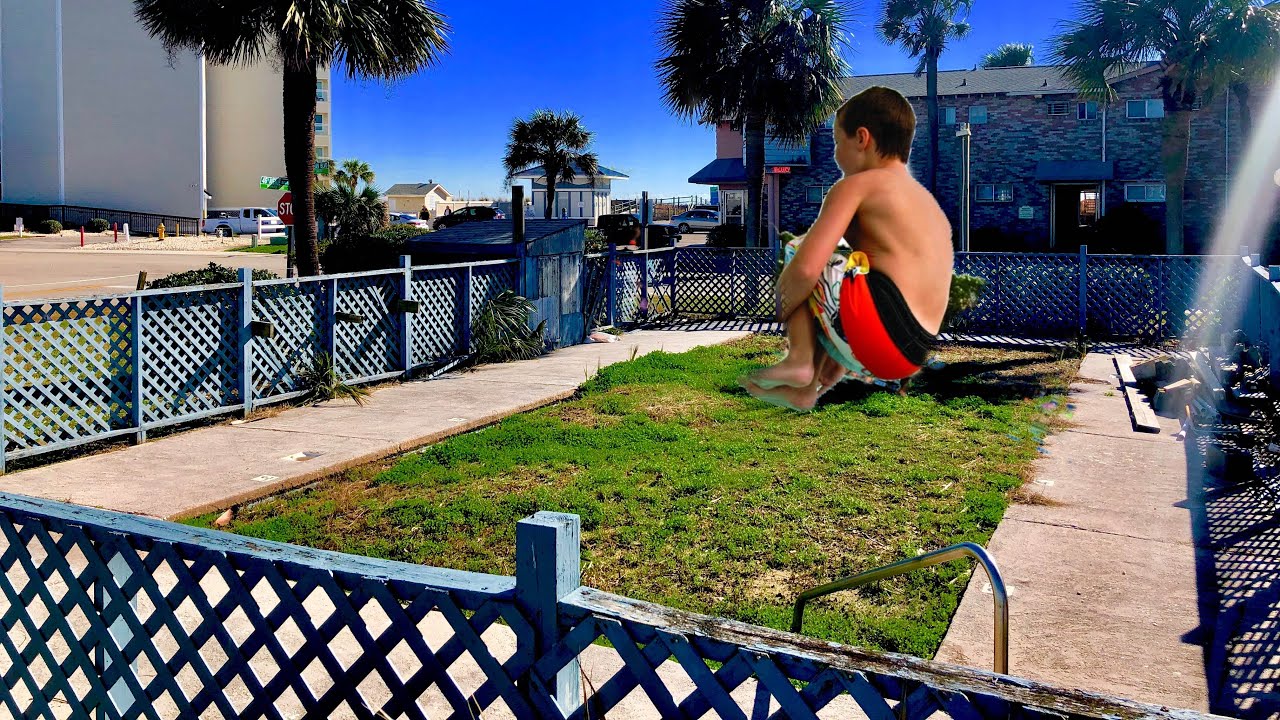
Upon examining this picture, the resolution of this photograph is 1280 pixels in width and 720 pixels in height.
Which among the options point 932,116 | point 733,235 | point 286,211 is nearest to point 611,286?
point 286,211

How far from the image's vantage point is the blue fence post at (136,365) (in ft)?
35.0

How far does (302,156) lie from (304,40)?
2060mm

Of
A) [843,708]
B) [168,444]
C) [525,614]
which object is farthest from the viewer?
[168,444]

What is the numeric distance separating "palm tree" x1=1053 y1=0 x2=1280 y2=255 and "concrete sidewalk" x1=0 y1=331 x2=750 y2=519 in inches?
289

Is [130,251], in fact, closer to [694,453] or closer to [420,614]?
[694,453]

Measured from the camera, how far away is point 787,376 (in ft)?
4.78

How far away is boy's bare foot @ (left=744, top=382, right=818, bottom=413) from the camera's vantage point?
149 cm

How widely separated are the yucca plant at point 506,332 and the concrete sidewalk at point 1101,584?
8.01 meters

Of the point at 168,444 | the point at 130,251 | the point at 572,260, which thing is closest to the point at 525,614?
the point at 168,444

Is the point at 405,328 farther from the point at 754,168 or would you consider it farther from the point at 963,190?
the point at 963,190

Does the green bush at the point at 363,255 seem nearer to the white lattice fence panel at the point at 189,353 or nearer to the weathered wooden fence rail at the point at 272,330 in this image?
the weathered wooden fence rail at the point at 272,330

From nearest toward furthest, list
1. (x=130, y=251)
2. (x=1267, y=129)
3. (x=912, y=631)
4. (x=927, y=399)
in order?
(x=912, y=631), (x=927, y=399), (x=1267, y=129), (x=130, y=251)

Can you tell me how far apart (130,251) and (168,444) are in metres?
38.8

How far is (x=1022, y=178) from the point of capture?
10.2 feet
